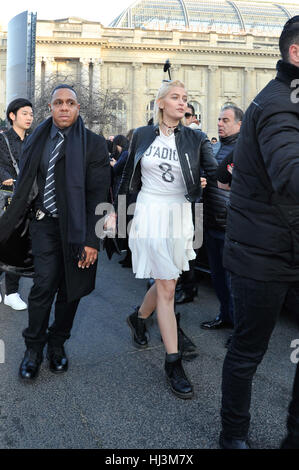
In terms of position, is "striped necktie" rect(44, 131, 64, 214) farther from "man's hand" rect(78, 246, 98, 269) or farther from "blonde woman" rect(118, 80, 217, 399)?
"blonde woman" rect(118, 80, 217, 399)

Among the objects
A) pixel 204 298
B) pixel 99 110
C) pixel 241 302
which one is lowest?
pixel 204 298

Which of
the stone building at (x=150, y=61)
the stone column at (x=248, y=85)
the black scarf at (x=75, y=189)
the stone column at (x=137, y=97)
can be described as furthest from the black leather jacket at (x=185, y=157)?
the stone column at (x=248, y=85)

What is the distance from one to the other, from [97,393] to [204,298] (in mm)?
2538

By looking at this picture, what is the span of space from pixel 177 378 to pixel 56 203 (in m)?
1.40

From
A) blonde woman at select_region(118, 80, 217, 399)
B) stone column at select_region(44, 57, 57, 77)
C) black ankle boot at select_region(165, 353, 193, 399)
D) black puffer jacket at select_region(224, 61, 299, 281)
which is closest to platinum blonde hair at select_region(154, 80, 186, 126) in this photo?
blonde woman at select_region(118, 80, 217, 399)

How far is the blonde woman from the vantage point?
10.5 ft

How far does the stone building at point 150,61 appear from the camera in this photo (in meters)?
57.0

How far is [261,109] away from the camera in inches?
75.6

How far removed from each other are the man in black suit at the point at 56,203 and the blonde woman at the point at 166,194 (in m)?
0.29

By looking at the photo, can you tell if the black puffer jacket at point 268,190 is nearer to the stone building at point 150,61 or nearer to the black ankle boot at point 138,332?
the black ankle boot at point 138,332

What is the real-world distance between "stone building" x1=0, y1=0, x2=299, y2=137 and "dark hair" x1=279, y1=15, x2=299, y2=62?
55.7 meters

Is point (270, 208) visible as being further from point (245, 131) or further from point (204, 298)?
point (204, 298)

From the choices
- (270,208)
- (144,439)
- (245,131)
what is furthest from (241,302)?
(144,439)
